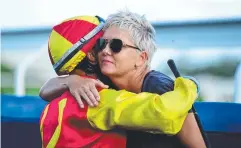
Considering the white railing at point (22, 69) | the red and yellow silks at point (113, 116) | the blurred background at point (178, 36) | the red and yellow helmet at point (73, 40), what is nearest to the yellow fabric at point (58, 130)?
the red and yellow silks at point (113, 116)

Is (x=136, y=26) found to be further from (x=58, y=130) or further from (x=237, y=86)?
(x=237, y=86)

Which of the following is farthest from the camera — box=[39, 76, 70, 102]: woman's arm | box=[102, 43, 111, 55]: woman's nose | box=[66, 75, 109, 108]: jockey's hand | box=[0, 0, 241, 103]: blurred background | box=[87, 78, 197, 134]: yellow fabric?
box=[0, 0, 241, 103]: blurred background

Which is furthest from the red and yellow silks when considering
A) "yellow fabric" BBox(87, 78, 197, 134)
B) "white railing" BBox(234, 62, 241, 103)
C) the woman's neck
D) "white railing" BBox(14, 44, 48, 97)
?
"white railing" BBox(14, 44, 48, 97)

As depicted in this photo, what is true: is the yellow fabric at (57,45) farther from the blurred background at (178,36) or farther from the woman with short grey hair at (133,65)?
the blurred background at (178,36)

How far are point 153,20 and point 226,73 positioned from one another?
579mm

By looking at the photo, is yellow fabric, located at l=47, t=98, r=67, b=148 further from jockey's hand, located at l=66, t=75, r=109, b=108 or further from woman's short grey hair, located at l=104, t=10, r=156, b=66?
woman's short grey hair, located at l=104, t=10, r=156, b=66

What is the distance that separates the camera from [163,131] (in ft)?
4.59

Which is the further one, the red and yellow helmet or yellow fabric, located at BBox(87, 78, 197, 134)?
the red and yellow helmet

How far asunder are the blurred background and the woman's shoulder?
79 centimetres

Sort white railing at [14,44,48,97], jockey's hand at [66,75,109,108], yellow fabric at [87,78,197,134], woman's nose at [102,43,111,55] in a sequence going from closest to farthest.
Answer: yellow fabric at [87,78,197,134] → jockey's hand at [66,75,109,108] → woman's nose at [102,43,111,55] → white railing at [14,44,48,97]

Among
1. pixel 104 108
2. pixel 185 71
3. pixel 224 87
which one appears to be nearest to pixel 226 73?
pixel 185 71

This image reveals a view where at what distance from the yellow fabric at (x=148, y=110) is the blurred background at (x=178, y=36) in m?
0.90

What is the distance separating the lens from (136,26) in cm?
155

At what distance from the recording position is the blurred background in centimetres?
274
